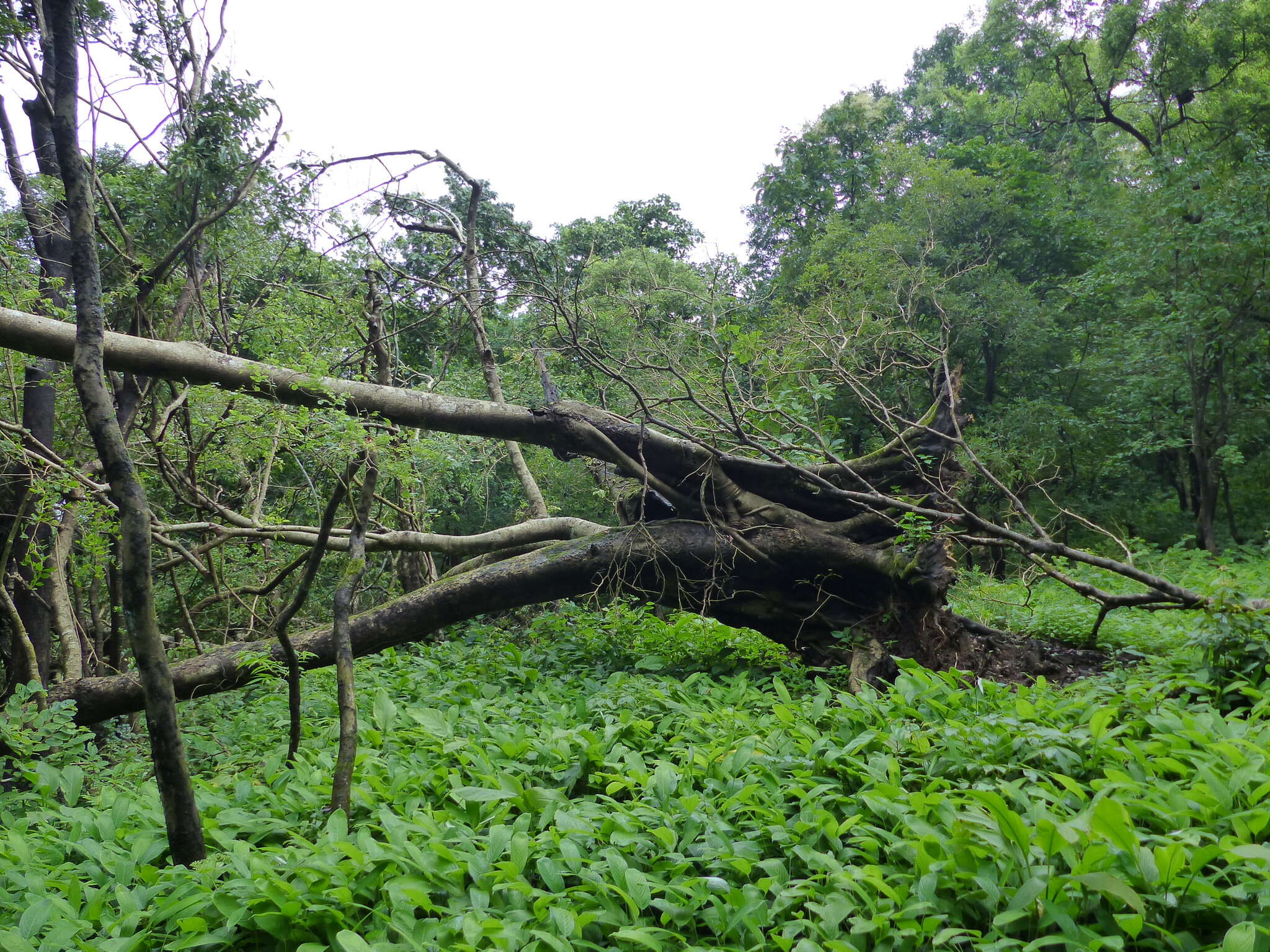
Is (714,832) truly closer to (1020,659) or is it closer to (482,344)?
(1020,659)

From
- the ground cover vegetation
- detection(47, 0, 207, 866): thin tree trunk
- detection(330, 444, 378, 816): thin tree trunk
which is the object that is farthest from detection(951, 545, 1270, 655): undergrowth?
detection(47, 0, 207, 866): thin tree trunk

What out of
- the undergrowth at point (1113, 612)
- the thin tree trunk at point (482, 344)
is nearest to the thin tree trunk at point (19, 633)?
the thin tree trunk at point (482, 344)

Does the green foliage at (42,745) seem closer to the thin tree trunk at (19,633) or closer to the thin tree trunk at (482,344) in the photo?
the thin tree trunk at (19,633)

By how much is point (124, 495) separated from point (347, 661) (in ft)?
3.57

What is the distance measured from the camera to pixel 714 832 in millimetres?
2641

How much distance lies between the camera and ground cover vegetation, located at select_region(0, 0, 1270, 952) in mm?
2346

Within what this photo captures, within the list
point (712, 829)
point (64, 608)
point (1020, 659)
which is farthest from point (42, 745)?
point (1020, 659)

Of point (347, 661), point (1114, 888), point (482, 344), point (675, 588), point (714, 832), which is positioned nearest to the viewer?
point (1114, 888)

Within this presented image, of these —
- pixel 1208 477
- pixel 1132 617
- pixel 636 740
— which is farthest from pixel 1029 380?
pixel 636 740

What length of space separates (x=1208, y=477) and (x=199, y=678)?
580 inches

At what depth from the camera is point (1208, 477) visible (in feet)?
41.9

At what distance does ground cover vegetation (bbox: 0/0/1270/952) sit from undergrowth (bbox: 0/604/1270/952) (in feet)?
0.06

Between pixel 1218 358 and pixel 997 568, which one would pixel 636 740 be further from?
pixel 1218 358

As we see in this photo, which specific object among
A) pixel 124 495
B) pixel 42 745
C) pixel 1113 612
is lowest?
pixel 1113 612
